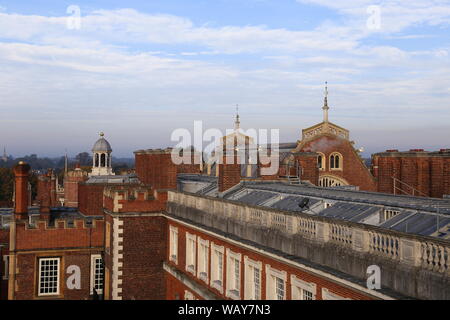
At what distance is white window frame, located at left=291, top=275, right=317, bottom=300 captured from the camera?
584 inches

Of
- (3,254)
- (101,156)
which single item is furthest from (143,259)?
(101,156)

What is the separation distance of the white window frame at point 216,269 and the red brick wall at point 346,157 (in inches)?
1376

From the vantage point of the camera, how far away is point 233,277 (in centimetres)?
2039

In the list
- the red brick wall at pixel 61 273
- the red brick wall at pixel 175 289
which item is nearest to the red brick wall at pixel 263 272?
the red brick wall at pixel 175 289

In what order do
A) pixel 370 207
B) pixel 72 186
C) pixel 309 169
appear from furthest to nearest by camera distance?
1. pixel 72 186
2. pixel 309 169
3. pixel 370 207

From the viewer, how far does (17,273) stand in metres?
31.0

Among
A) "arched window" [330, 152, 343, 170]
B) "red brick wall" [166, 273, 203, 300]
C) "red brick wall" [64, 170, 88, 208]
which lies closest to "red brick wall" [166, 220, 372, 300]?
"red brick wall" [166, 273, 203, 300]

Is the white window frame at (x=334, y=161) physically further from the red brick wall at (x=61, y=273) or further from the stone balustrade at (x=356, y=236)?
the stone balustrade at (x=356, y=236)

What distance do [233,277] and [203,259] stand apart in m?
3.19

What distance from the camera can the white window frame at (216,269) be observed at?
2150cm

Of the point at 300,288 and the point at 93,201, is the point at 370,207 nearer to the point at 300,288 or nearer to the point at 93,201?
the point at 300,288

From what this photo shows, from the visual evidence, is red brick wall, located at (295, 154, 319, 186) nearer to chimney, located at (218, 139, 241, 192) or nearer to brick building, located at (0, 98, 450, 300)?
brick building, located at (0, 98, 450, 300)
